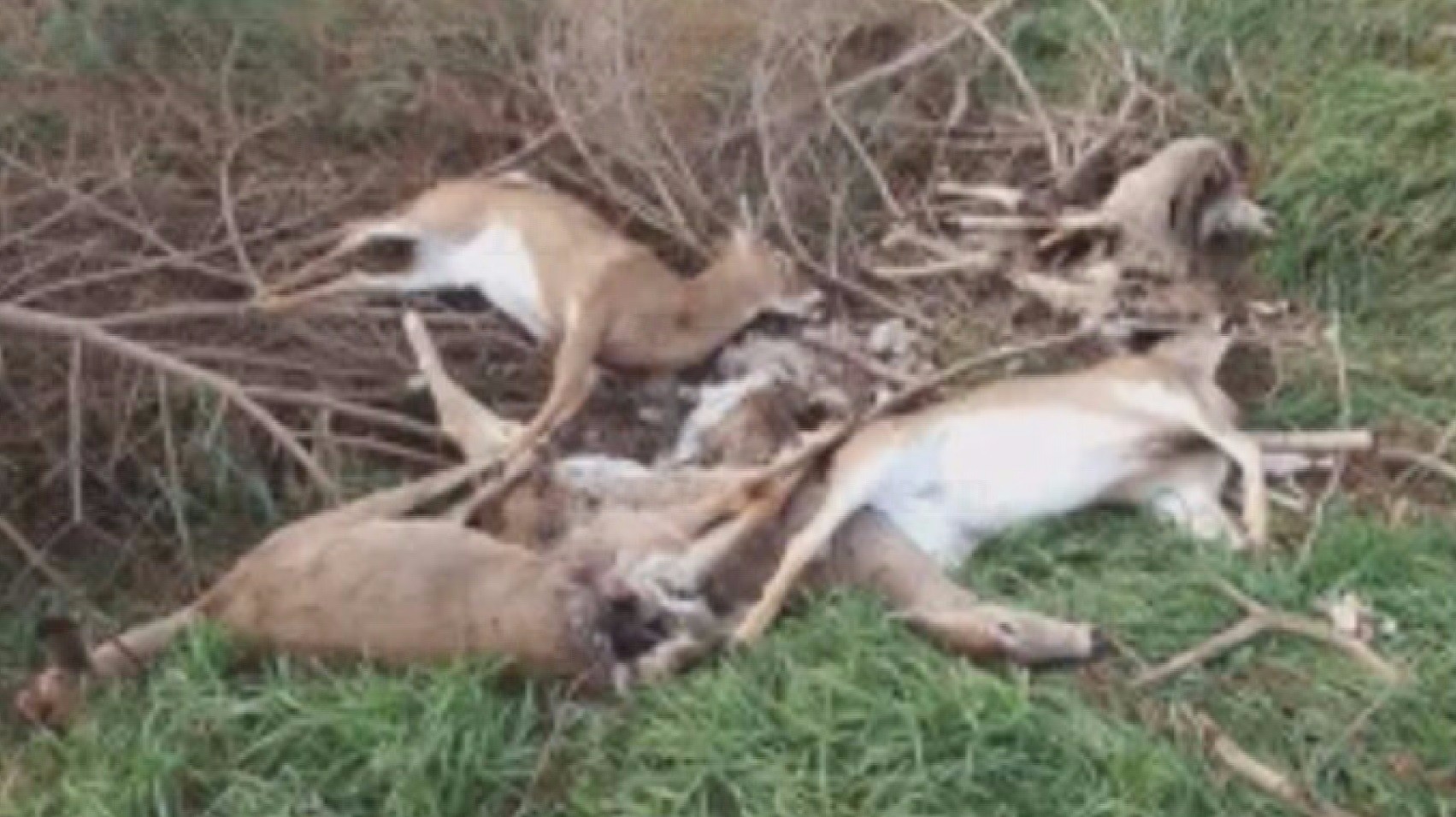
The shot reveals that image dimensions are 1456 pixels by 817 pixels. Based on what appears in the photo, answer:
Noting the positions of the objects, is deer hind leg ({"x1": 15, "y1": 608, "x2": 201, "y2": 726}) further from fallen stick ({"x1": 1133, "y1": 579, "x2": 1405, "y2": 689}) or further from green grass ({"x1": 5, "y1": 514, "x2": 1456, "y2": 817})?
fallen stick ({"x1": 1133, "y1": 579, "x2": 1405, "y2": 689})

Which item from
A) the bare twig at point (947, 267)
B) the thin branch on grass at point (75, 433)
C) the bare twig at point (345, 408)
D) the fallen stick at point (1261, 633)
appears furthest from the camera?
the bare twig at point (947, 267)

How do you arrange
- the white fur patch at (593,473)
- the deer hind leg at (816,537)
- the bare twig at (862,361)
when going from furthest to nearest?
the bare twig at (862,361) → the white fur patch at (593,473) → the deer hind leg at (816,537)

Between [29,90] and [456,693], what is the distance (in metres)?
2.79

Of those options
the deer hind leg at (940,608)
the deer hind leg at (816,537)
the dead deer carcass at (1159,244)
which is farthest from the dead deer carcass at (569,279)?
the deer hind leg at (940,608)

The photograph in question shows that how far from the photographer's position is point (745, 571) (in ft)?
20.1

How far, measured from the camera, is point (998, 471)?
21.2 ft

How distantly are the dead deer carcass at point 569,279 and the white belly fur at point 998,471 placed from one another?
2.90 feet

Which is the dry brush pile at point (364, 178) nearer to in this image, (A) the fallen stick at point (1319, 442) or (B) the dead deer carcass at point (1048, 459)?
(B) the dead deer carcass at point (1048, 459)

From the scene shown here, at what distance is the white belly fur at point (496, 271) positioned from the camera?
7.28 m

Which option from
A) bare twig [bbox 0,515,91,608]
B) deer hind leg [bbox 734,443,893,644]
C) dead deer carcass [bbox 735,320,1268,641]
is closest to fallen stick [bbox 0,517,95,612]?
bare twig [bbox 0,515,91,608]

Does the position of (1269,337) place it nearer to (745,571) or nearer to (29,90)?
(745,571)

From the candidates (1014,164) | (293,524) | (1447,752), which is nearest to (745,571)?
(293,524)

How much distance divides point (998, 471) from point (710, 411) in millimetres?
768

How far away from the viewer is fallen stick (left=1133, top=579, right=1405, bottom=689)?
568cm
